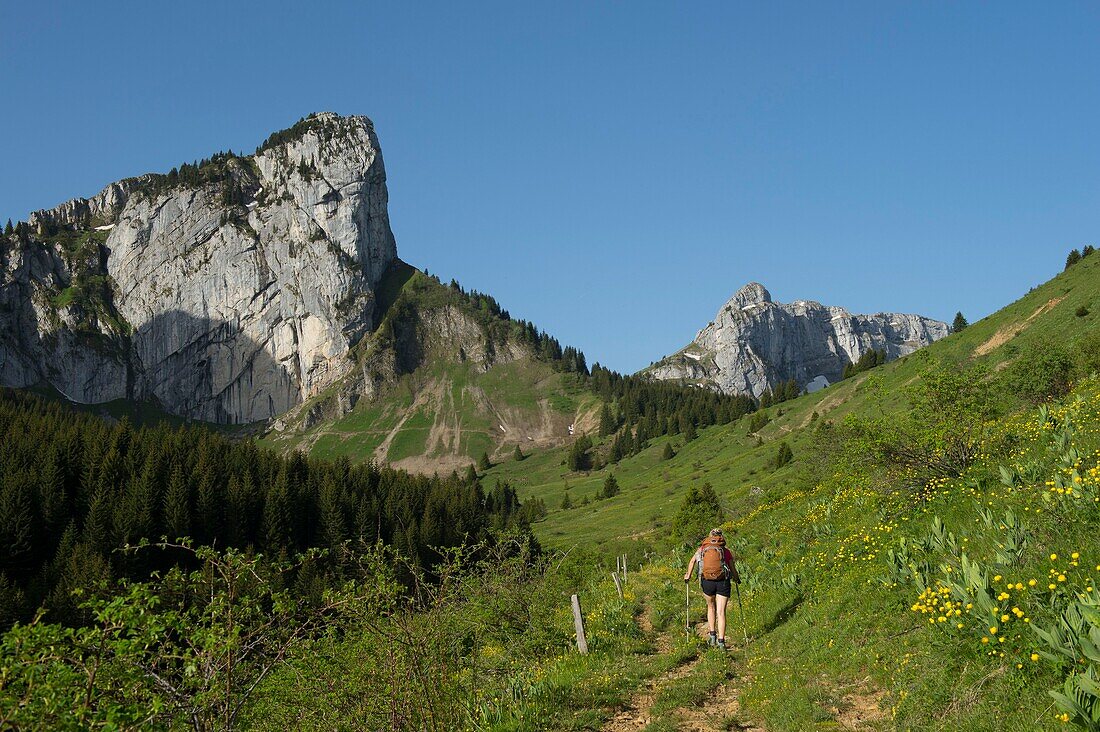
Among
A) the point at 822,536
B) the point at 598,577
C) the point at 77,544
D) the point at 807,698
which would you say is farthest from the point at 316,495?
the point at 807,698

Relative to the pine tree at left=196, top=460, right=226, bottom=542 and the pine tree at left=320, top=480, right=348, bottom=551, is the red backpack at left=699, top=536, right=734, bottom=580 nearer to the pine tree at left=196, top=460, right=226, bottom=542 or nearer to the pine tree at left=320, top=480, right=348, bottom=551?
the pine tree at left=196, top=460, right=226, bottom=542

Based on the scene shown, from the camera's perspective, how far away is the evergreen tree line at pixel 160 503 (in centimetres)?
7219

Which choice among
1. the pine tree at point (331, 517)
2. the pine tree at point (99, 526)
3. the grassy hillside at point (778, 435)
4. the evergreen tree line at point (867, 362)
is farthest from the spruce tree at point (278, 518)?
the evergreen tree line at point (867, 362)

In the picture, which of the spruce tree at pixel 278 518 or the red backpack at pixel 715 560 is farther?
the spruce tree at pixel 278 518

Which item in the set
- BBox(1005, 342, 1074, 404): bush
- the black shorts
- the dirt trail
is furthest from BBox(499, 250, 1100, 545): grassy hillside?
the dirt trail

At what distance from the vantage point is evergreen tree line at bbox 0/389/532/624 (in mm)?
72188

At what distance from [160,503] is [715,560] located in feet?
292

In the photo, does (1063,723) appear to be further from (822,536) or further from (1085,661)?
(822,536)

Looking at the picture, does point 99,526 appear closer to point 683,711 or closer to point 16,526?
point 16,526

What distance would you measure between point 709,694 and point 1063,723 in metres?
6.94

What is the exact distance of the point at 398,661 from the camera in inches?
401

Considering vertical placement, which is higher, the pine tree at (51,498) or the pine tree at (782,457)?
the pine tree at (51,498)

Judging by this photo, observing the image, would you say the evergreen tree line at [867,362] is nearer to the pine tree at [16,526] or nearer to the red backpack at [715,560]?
the red backpack at [715,560]

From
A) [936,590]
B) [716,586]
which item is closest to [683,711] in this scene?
[716,586]
